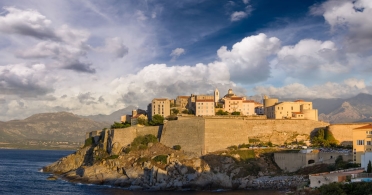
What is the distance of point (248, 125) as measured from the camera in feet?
212

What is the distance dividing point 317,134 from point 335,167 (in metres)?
17.4

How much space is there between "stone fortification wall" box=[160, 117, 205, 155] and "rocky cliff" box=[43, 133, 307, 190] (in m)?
1.33

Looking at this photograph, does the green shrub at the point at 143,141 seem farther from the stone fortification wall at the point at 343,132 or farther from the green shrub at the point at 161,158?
the stone fortification wall at the point at 343,132

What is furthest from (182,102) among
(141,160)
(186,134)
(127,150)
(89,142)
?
(141,160)

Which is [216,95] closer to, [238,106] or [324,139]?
[238,106]

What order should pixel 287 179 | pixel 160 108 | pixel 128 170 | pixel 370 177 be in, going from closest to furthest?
pixel 370 177 < pixel 287 179 < pixel 128 170 < pixel 160 108

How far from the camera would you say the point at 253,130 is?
2539 inches

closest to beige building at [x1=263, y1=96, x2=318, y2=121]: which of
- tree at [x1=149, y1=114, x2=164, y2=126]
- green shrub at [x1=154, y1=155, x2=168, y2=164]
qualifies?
tree at [x1=149, y1=114, x2=164, y2=126]

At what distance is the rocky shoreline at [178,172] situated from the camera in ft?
166

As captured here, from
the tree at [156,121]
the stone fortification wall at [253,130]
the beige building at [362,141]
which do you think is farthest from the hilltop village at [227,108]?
the beige building at [362,141]

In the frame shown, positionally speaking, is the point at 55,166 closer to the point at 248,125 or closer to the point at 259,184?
the point at 248,125

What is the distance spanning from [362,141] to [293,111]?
27.5m

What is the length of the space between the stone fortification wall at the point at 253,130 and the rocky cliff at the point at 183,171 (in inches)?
133

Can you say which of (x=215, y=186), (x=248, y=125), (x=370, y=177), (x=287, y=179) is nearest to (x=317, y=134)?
(x=248, y=125)
